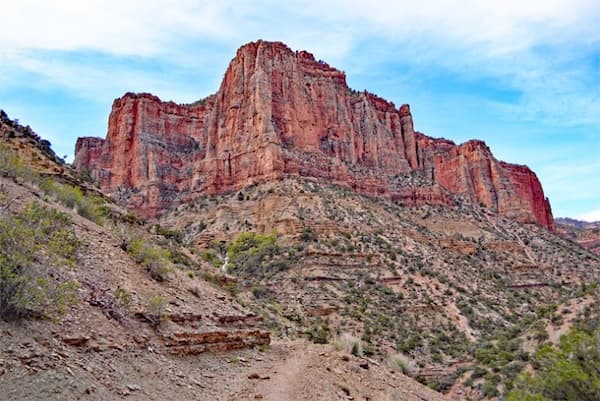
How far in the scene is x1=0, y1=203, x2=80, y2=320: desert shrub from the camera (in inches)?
364

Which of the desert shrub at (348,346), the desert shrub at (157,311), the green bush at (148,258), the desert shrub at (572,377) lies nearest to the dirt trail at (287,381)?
the desert shrub at (348,346)

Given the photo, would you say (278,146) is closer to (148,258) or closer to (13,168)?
(13,168)

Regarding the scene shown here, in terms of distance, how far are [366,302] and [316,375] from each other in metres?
28.6

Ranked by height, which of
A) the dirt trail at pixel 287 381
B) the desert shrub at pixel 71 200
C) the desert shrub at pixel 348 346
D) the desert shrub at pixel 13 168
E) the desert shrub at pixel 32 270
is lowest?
the dirt trail at pixel 287 381

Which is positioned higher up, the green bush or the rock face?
the rock face

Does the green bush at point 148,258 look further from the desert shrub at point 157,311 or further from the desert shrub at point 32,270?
the desert shrub at point 32,270

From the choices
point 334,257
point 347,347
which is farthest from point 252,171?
Result: point 347,347

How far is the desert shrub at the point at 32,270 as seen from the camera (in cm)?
925

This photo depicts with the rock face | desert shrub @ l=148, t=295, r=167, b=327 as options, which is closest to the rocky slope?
desert shrub @ l=148, t=295, r=167, b=327

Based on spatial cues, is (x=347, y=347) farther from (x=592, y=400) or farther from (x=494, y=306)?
(x=494, y=306)

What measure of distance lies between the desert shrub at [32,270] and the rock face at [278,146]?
56.7m

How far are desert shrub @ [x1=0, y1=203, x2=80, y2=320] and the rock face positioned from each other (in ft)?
186

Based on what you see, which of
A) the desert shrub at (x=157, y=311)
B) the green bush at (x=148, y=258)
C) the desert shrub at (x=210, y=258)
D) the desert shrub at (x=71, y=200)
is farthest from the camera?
the desert shrub at (x=210, y=258)

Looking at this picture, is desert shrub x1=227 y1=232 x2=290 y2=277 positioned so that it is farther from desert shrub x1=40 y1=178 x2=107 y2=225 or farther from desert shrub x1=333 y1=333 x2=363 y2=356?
desert shrub x1=40 y1=178 x2=107 y2=225
